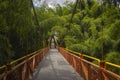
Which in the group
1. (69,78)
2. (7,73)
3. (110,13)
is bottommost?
(69,78)

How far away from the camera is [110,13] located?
54.5 ft

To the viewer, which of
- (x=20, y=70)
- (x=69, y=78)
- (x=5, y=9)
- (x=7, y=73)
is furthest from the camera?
(x=5, y=9)

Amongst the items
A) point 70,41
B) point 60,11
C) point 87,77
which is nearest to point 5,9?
point 87,77

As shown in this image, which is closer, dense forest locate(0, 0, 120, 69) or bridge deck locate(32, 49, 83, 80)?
bridge deck locate(32, 49, 83, 80)

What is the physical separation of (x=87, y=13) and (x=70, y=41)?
498 cm

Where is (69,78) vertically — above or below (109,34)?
below

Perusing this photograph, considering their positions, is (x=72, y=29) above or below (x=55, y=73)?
above

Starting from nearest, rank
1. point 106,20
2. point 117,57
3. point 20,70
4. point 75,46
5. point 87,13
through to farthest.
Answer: point 20,70 → point 117,57 → point 106,20 → point 75,46 → point 87,13

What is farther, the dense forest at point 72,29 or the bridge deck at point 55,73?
the dense forest at point 72,29

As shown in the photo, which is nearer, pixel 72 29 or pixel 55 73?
pixel 55 73

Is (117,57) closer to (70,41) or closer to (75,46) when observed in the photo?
(75,46)

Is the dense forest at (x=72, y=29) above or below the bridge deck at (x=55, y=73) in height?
above

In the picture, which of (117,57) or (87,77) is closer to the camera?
(87,77)

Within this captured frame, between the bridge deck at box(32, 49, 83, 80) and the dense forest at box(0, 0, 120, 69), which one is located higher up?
the dense forest at box(0, 0, 120, 69)
